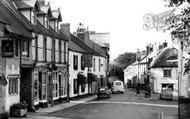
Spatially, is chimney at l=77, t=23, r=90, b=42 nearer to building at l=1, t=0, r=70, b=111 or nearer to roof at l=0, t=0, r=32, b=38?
building at l=1, t=0, r=70, b=111

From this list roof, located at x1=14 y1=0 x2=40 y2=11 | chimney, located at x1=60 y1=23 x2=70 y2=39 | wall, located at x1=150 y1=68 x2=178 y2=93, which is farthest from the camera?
wall, located at x1=150 y1=68 x2=178 y2=93

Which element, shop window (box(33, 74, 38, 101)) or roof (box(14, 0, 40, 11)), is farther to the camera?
roof (box(14, 0, 40, 11))

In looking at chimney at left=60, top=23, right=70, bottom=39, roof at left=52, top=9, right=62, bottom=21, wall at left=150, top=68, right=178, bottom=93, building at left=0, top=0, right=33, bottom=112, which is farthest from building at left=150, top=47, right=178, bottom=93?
building at left=0, top=0, right=33, bottom=112

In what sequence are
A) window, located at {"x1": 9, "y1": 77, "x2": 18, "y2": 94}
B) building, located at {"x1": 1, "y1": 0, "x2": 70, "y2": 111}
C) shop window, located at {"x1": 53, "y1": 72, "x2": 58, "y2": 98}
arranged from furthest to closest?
shop window, located at {"x1": 53, "y1": 72, "x2": 58, "y2": 98} < building, located at {"x1": 1, "y1": 0, "x2": 70, "y2": 111} < window, located at {"x1": 9, "y1": 77, "x2": 18, "y2": 94}

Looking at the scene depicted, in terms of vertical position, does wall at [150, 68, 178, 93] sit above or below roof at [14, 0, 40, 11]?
below

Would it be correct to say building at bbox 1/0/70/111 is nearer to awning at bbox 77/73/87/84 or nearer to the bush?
the bush

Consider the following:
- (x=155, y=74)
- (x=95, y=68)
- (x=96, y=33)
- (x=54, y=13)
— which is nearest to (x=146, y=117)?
(x=54, y=13)

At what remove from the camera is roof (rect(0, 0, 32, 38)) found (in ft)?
83.0

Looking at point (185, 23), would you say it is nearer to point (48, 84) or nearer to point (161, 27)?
point (161, 27)

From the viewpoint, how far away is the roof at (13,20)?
25.3 metres

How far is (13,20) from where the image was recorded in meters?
27.0

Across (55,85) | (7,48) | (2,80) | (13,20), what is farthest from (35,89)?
(7,48)

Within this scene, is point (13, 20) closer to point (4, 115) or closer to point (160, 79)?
point (4, 115)

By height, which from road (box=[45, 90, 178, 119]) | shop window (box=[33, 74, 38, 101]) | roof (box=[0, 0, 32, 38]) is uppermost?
roof (box=[0, 0, 32, 38])
